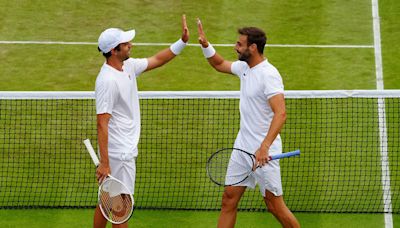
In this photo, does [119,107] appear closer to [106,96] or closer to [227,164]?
[106,96]

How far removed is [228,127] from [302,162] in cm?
145

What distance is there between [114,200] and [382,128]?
500cm

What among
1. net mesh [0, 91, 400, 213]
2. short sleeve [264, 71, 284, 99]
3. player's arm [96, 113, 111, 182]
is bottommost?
net mesh [0, 91, 400, 213]

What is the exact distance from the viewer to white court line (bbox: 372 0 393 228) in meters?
13.8

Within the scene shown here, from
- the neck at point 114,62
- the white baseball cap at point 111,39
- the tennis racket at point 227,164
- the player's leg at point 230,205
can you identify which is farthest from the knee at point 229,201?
the white baseball cap at point 111,39

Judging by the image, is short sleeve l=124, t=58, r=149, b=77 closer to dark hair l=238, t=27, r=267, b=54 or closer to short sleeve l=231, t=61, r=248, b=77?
short sleeve l=231, t=61, r=248, b=77

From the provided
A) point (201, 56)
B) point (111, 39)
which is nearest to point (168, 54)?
point (111, 39)

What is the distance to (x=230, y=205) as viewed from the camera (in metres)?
12.3

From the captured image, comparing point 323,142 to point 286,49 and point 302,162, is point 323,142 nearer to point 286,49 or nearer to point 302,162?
point 302,162

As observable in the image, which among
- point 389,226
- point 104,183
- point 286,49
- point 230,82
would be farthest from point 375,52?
point 104,183

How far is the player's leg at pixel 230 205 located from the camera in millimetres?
12289

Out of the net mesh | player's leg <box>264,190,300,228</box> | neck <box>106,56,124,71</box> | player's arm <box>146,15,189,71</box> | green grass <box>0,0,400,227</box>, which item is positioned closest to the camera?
neck <box>106,56,124,71</box>

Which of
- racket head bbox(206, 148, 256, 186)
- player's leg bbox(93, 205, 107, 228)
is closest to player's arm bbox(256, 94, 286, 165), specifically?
racket head bbox(206, 148, 256, 186)

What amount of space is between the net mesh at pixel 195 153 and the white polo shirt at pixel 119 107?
203cm
